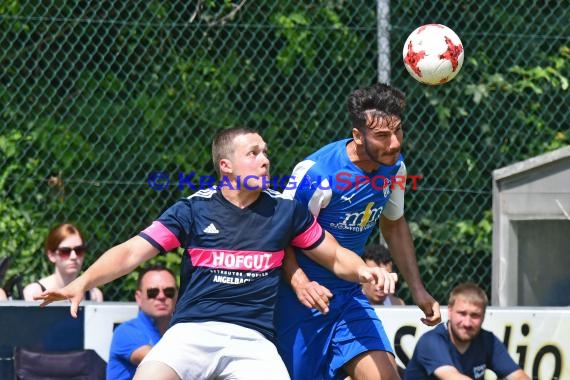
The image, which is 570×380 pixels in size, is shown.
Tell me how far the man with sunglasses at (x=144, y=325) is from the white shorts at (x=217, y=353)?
6.00ft

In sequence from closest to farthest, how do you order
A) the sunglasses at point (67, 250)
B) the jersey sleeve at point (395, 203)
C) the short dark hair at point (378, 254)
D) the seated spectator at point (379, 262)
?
the jersey sleeve at point (395, 203) → the sunglasses at point (67, 250) → the seated spectator at point (379, 262) → the short dark hair at point (378, 254)

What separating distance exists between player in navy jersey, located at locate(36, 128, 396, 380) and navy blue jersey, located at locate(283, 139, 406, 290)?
18 centimetres

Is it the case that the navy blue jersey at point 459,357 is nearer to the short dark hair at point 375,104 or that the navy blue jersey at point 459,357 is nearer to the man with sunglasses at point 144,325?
the man with sunglasses at point 144,325

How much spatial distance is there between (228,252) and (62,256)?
103 inches

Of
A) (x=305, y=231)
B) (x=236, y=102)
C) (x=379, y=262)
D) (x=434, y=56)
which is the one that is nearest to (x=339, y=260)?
(x=305, y=231)

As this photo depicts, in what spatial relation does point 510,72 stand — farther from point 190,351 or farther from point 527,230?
point 190,351

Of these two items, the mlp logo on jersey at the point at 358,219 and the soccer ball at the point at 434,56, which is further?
the soccer ball at the point at 434,56

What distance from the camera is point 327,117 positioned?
8367mm

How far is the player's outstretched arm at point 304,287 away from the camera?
5.08 meters

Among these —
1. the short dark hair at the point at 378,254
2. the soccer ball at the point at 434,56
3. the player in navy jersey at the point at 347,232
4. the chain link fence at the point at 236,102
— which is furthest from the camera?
the chain link fence at the point at 236,102

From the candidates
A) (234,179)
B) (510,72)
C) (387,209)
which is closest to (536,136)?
(510,72)

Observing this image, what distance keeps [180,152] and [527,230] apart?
2.62 meters

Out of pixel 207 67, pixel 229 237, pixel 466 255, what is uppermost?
pixel 207 67

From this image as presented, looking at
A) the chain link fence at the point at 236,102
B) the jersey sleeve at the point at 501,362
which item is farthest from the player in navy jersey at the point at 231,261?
the chain link fence at the point at 236,102
